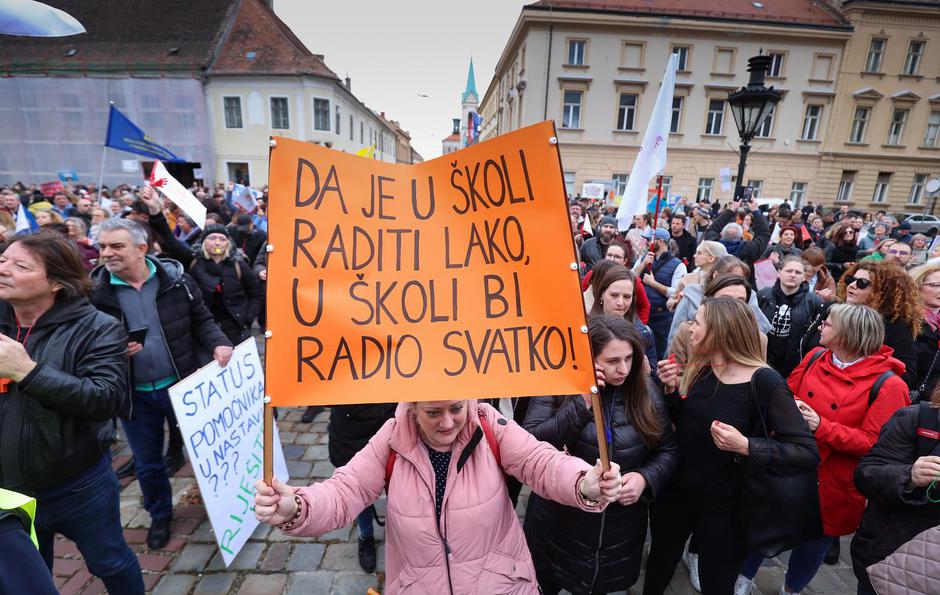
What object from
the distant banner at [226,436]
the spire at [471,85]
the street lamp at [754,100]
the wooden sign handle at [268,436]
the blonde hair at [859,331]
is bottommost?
the distant banner at [226,436]

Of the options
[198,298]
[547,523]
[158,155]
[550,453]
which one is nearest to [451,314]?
[550,453]

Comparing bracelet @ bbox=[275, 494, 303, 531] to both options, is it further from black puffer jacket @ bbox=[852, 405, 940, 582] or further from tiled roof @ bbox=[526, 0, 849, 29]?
tiled roof @ bbox=[526, 0, 849, 29]

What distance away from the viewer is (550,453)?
5.89 ft

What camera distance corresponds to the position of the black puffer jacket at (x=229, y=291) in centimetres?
462

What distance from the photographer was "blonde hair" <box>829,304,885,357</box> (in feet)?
7.75

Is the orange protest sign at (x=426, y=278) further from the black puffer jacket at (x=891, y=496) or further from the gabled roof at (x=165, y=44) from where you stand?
the gabled roof at (x=165, y=44)

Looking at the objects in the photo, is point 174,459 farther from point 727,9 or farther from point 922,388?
point 727,9

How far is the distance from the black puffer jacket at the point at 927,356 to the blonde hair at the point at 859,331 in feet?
3.83

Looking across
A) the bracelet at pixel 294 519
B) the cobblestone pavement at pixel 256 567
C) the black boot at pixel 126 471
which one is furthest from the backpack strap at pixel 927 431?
the black boot at pixel 126 471

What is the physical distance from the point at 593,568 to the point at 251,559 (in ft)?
7.36

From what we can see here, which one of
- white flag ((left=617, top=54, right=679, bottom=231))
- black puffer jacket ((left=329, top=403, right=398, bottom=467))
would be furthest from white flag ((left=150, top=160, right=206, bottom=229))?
white flag ((left=617, top=54, right=679, bottom=231))

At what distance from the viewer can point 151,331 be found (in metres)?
3.02

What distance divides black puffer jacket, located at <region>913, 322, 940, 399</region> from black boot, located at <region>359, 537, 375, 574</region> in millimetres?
3896

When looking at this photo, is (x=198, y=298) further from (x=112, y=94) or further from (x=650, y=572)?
(x=112, y=94)
